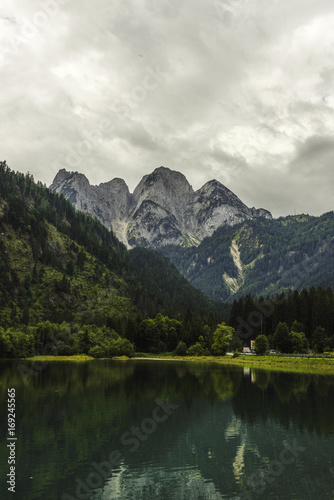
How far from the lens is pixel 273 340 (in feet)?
541

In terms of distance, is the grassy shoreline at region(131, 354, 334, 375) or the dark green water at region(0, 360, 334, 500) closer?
the dark green water at region(0, 360, 334, 500)

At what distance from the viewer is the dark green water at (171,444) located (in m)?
30.5

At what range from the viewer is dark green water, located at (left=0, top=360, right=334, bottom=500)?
100 ft

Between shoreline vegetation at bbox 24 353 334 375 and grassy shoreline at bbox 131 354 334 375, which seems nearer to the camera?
grassy shoreline at bbox 131 354 334 375

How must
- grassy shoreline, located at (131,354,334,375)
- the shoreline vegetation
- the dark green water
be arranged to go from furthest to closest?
the shoreline vegetation
grassy shoreline, located at (131,354,334,375)
the dark green water

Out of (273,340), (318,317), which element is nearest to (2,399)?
(273,340)

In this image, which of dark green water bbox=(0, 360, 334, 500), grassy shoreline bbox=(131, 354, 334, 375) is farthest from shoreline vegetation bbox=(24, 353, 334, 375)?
dark green water bbox=(0, 360, 334, 500)

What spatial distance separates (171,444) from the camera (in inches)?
1684

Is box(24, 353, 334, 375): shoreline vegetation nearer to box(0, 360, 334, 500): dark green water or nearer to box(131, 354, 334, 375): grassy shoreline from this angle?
box(131, 354, 334, 375): grassy shoreline

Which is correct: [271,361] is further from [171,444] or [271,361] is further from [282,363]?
[171,444]

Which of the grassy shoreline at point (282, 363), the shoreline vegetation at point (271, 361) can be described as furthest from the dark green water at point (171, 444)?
the shoreline vegetation at point (271, 361)

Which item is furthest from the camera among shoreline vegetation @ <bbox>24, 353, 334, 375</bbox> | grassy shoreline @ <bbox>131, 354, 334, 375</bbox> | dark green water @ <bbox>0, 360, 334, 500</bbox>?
shoreline vegetation @ <bbox>24, 353, 334, 375</bbox>

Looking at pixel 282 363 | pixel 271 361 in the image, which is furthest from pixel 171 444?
pixel 271 361

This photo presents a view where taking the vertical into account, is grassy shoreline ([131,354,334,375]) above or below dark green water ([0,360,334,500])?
below
